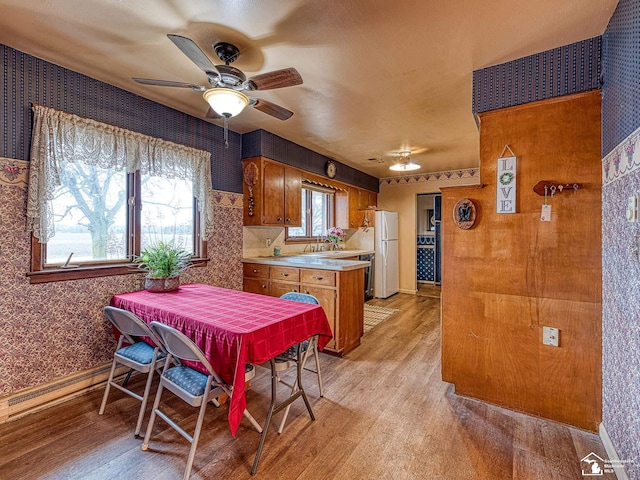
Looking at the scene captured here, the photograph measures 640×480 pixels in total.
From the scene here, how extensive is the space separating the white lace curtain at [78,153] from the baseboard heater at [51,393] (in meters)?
1.07

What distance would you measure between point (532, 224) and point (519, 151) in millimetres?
519

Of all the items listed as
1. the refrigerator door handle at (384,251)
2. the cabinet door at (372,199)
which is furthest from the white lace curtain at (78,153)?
the cabinet door at (372,199)

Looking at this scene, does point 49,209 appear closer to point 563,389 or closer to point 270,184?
point 270,184

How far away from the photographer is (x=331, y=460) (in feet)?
5.54

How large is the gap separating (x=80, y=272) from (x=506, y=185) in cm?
327

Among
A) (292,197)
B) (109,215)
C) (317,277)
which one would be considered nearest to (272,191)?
(292,197)

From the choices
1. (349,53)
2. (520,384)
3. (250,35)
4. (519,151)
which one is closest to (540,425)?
(520,384)

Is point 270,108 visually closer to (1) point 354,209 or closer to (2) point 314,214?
(2) point 314,214

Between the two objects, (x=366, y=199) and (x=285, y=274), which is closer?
(x=285, y=274)

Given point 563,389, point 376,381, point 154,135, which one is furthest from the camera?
point 154,135

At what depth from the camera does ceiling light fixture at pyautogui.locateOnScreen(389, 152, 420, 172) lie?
4492mm

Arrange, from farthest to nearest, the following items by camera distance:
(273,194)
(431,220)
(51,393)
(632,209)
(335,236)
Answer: (431,220), (335,236), (273,194), (51,393), (632,209)

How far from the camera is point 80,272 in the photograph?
2.37 metres

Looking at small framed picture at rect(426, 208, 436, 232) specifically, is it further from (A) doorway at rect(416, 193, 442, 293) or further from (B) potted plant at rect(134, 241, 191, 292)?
(B) potted plant at rect(134, 241, 191, 292)
